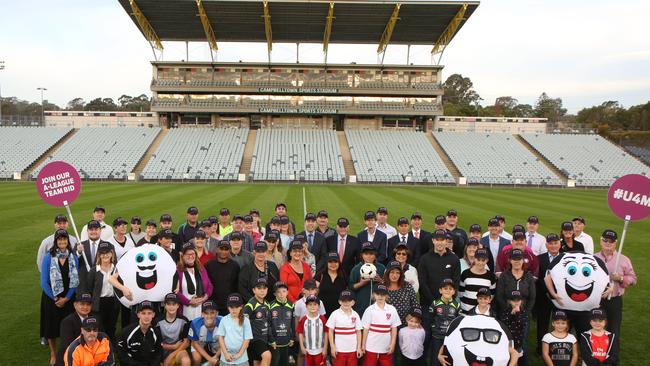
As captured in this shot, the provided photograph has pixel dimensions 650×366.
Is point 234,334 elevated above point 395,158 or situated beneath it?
situated beneath

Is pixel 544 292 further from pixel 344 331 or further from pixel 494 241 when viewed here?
pixel 344 331

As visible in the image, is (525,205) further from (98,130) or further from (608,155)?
(98,130)

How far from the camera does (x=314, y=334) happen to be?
Answer: 512cm

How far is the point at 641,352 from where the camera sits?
6.27m

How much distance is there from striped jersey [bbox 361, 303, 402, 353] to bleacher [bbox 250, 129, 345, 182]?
3412 cm

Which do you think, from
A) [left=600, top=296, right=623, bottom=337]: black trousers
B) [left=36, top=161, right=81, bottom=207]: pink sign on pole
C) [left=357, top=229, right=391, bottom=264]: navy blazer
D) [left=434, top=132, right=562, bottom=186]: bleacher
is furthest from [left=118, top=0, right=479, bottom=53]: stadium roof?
[left=600, top=296, right=623, bottom=337]: black trousers

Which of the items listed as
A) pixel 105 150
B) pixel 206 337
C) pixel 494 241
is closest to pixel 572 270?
pixel 494 241

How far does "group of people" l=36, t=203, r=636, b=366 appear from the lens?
496 cm

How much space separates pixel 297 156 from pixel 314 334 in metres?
39.7

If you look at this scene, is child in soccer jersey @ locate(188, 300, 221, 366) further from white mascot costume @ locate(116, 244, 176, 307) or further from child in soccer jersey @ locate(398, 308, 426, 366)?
child in soccer jersey @ locate(398, 308, 426, 366)

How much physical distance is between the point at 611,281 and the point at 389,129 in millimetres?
48770

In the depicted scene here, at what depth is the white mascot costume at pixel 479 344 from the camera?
3.87 metres

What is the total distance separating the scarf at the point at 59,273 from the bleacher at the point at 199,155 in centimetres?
3351

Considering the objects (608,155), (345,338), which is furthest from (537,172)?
(345,338)
